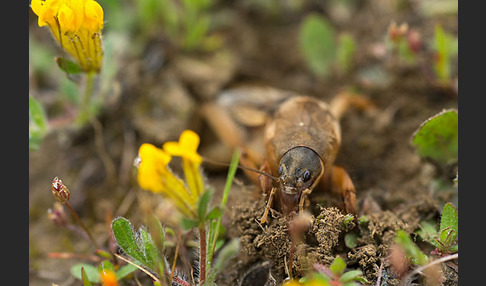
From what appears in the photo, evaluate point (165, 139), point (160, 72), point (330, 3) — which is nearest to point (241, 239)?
point (165, 139)

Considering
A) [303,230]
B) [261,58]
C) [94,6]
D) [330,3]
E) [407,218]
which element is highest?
[94,6]

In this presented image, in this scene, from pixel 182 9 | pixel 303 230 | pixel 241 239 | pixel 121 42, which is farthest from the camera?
pixel 182 9

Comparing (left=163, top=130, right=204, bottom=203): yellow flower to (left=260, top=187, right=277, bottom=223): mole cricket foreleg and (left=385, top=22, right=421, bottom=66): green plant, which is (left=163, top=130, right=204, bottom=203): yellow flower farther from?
(left=385, top=22, right=421, bottom=66): green plant

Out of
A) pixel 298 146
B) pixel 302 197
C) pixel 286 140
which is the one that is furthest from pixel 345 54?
pixel 302 197

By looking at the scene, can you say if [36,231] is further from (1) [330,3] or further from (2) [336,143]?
(1) [330,3]

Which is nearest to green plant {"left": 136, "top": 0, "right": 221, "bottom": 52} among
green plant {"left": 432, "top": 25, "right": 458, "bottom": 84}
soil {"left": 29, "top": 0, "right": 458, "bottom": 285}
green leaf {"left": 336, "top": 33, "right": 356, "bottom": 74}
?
soil {"left": 29, "top": 0, "right": 458, "bottom": 285}

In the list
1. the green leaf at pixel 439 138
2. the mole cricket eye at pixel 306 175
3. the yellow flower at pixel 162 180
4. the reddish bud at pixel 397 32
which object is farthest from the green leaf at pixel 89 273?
the reddish bud at pixel 397 32

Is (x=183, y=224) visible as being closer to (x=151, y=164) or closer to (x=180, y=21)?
(x=151, y=164)
